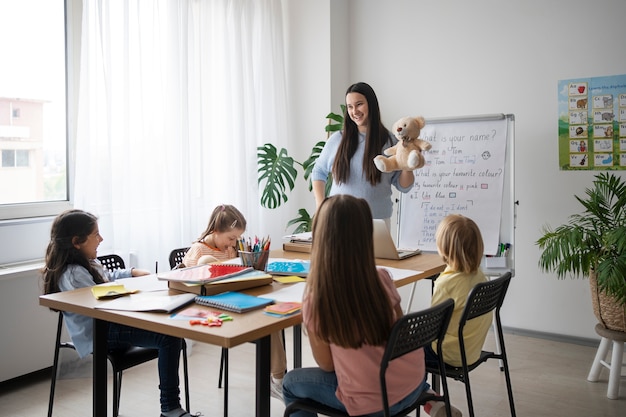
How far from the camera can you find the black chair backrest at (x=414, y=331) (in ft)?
5.51

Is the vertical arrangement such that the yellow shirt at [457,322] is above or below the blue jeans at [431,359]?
above

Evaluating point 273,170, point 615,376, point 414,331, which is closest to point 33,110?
point 273,170

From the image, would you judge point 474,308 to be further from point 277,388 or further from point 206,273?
point 277,388

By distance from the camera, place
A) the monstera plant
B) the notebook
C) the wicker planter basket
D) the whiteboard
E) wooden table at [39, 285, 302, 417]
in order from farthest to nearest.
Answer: the monstera plant, the whiteboard, the wicker planter basket, the notebook, wooden table at [39, 285, 302, 417]

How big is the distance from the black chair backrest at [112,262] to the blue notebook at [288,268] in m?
0.76

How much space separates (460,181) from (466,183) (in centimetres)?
4

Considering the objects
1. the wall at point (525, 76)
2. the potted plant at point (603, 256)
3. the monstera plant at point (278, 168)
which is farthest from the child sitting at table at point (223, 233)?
the wall at point (525, 76)

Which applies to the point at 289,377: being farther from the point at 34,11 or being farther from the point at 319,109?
the point at 319,109

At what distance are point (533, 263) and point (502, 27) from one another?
1575mm

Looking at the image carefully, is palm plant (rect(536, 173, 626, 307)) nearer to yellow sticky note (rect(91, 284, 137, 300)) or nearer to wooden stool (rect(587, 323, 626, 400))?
wooden stool (rect(587, 323, 626, 400))

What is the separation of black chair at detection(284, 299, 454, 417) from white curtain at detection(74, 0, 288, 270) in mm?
2105

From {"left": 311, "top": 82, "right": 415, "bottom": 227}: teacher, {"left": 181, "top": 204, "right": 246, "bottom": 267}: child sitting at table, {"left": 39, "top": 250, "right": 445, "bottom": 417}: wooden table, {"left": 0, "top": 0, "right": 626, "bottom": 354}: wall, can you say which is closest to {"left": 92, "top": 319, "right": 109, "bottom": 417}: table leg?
{"left": 39, "top": 250, "right": 445, "bottom": 417}: wooden table

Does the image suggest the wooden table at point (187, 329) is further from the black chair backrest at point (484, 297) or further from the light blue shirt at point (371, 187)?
the light blue shirt at point (371, 187)

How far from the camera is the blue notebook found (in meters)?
2.38
